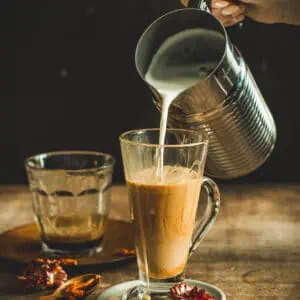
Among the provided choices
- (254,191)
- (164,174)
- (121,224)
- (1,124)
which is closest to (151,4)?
(1,124)

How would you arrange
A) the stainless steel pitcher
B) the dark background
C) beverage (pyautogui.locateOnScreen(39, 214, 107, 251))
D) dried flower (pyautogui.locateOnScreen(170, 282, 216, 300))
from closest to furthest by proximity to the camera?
dried flower (pyautogui.locateOnScreen(170, 282, 216, 300)), the stainless steel pitcher, beverage (pyautogui.locateOnScreen(39, 214, 107, 251)), the dark background

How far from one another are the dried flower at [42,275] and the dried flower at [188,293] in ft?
0.58

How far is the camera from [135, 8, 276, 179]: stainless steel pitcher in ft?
3.28

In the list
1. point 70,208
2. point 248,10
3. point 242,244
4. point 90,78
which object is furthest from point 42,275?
point 90,78

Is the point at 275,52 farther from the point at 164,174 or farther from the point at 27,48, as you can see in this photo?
the point at 164,174

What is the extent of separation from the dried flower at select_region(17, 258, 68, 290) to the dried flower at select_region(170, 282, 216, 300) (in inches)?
6.9

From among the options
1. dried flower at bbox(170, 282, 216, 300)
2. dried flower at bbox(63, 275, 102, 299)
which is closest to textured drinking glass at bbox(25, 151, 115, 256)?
dried flower at bbox(63, 275, 102, 299)

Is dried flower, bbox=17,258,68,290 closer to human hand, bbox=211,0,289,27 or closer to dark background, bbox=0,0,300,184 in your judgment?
human hand, bbox=211,0,289,27

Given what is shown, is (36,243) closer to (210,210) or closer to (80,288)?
(80,288)

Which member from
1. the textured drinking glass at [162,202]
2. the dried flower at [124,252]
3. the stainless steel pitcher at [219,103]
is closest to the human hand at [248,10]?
the stainless steel pitcher at [219,103]

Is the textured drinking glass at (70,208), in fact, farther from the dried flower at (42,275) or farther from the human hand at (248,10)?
the human hand at (248,10)

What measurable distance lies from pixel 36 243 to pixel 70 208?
3.8 inches

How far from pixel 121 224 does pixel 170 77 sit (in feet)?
1.14

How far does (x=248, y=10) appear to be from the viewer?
1271 millimetres
